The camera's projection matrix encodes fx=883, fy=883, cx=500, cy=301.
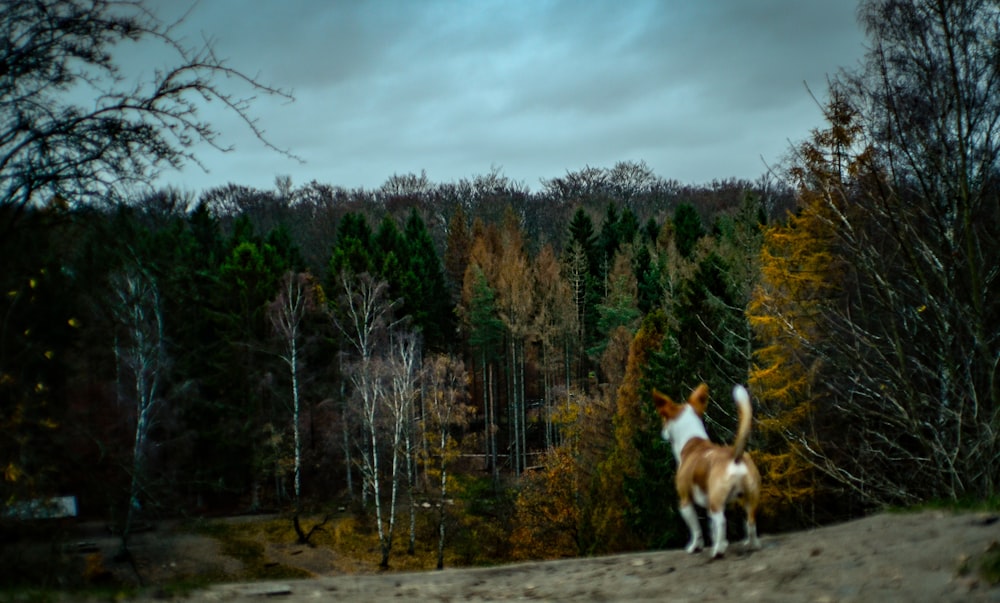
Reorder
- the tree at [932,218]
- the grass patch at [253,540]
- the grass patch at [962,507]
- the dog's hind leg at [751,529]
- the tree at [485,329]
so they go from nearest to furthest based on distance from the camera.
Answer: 1. the dog's hind leg at [751,529]
2. the grass patch at [962,507]
3. the tree at [932,218]
4. the grass patch at [253,540]
5. the tree at [485,329]

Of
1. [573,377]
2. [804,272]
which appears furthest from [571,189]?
[804,272]

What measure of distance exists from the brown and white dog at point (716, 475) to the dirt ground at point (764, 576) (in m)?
0.31

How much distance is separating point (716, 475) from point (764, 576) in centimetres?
112

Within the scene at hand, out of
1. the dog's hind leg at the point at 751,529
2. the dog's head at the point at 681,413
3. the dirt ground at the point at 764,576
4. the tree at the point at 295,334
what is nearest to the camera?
the dirt ground at the point at 764,576

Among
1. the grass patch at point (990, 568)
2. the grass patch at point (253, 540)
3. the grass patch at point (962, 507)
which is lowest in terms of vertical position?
the grass patch at point (253, 540)

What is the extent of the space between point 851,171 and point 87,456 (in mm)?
11465

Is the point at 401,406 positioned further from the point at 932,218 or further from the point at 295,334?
the point at 932,218

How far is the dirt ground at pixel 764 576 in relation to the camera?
6.15 metres

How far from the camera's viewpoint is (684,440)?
905 centimetres

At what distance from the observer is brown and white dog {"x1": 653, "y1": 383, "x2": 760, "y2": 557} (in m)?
7.86

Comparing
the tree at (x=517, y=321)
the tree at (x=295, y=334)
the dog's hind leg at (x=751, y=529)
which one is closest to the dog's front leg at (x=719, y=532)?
the dog's hind leg at (x=751, y=529)

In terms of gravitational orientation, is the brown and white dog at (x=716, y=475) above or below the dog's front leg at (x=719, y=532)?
above

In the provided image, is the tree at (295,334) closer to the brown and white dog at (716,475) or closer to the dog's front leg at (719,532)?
the brown and white dog at (716,475)

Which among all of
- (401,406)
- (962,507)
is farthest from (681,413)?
(401,406)
